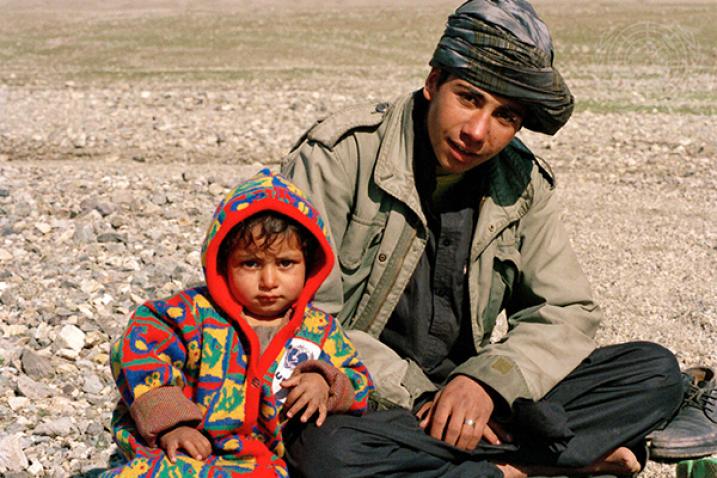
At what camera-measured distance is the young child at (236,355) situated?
2.40 metres

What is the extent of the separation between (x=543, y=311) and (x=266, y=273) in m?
0.97

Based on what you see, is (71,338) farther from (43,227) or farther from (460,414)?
(460,414)

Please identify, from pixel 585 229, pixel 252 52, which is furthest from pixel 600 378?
pixel 252 52

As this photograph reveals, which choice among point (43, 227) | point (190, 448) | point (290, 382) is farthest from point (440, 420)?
point (43, 227)

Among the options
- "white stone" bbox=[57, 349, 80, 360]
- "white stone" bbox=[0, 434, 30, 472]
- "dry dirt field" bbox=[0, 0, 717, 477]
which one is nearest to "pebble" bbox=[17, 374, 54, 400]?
"dry dirt field" bbox=[0, 0, 717, 477]

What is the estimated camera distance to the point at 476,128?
2764mm

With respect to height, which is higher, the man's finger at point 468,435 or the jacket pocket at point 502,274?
the jacket pocket at point 502,274

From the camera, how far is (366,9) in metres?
24.3

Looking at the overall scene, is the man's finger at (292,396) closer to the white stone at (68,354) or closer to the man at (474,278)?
the man at (474,278)

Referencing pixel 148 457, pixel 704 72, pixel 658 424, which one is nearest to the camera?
pixel 148 457

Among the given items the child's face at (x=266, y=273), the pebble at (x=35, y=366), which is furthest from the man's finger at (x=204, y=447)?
the pebble at (x=35, y=366)

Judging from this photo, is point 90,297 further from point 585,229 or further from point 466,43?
point 585,229

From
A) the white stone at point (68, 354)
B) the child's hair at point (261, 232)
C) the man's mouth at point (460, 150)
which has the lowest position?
the white stone at point (68, 354)

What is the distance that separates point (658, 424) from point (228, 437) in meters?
1.44
